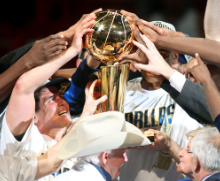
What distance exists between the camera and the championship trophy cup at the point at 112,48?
48.5 inches

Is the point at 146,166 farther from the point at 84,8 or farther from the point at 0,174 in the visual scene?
the point at 84,8

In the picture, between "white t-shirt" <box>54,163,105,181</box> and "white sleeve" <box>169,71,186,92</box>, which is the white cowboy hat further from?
"white sleeve" <box>169,71,186,92</box>

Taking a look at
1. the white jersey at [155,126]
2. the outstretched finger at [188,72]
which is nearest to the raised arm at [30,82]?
the outstretched finger at [188,72]

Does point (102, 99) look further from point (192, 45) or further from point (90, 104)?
point (192, 45)

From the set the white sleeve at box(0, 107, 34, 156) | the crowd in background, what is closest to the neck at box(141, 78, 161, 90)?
the crowd in background

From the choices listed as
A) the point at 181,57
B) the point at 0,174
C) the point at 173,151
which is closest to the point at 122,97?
the point at 173,151

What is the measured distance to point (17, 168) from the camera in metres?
1.24

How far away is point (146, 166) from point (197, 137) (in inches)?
22.0

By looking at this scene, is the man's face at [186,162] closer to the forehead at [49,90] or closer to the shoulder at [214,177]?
the shoulder at [214,177]

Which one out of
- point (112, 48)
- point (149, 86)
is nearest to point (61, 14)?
point (149, 86)

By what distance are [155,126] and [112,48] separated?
68cm

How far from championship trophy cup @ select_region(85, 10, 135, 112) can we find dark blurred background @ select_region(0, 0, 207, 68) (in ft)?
3.76

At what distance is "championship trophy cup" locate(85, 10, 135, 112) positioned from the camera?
123cm

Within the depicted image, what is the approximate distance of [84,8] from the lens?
2393mm
